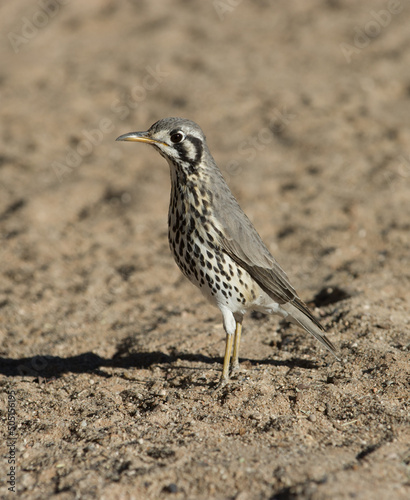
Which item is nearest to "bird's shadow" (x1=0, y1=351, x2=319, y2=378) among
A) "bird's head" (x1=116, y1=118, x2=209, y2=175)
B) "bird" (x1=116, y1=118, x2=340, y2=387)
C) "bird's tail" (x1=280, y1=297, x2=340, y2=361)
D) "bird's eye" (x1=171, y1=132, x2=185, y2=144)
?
"bird's tail" (x1=280, y1=297, x2=340, y2=361)

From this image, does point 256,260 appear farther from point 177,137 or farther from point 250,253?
point 177,137

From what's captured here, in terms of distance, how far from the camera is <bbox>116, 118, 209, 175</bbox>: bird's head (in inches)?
216

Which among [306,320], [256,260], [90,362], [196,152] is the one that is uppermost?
[196,152]

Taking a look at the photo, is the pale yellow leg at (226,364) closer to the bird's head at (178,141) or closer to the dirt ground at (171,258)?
the dirt ground at (171,258)

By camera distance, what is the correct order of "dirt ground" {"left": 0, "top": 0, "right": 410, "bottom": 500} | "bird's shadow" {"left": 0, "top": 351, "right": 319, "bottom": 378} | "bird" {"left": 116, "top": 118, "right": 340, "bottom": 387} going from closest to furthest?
1. "dirt ground" {"left": 0, "top": 0, "right": 410, "bottom": 500}
2. "bird" {"left": 116, "top": 118, "right": 340, "bottom": 387}
3. "bird's shadow" {"left": 0, "top": 351, "right": 319, "bottom": 378}

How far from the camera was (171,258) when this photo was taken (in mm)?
8750

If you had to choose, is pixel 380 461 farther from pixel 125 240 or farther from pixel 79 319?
pixel 125 240

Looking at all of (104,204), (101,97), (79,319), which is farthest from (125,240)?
(101,97)

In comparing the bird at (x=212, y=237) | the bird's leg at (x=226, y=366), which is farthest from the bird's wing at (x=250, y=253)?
the bird's leg at (x=226, y=366)

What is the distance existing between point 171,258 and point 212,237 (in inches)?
134

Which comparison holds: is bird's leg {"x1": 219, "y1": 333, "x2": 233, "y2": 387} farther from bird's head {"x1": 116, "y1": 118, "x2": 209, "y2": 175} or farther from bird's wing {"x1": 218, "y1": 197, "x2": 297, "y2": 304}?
bird's head {"x1": 116, "y1": 118, "x2": 209, "y2": 175}

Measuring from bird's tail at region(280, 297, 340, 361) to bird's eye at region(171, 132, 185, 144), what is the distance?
1.85 metres

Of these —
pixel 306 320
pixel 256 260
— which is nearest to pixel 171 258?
pixel 256 260

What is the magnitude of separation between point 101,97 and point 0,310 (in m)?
7.03
